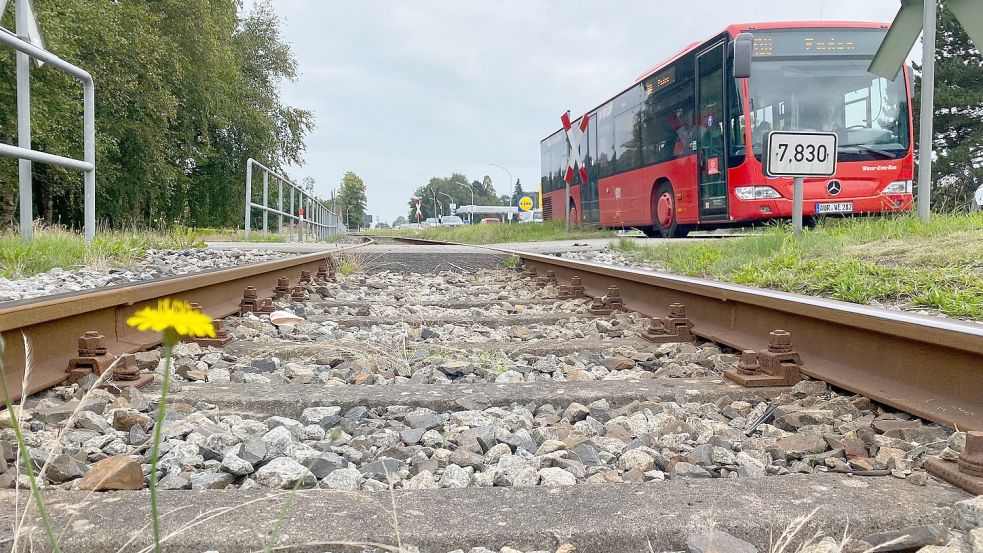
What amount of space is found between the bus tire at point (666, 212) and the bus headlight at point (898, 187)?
341 cm

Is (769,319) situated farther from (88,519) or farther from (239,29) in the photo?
(239,29)

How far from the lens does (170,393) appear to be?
2590mm

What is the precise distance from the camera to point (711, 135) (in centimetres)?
1148

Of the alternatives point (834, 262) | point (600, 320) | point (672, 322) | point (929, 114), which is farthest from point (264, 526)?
point (929, 114)

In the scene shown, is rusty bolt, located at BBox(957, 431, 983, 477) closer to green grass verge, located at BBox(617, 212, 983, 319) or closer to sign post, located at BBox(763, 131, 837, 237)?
green grass verge, located at BBox(617, 212, 983, 319)

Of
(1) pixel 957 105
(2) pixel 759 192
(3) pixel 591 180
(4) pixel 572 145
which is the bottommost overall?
(2) pixel 759 192

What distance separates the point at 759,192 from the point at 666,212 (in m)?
2.67

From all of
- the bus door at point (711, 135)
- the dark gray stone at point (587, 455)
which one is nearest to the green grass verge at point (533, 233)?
the bus door at point (711, 135)

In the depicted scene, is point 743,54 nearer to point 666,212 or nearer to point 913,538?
point 666,212

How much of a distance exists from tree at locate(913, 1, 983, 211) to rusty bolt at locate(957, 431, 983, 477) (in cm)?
3919

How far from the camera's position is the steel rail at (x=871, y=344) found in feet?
6.98

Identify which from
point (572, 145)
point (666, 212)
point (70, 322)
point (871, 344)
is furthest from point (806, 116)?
point (70, 322)

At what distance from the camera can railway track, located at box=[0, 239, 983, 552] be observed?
144 centimetres

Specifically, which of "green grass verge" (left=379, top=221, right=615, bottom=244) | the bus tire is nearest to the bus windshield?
the bus tire
